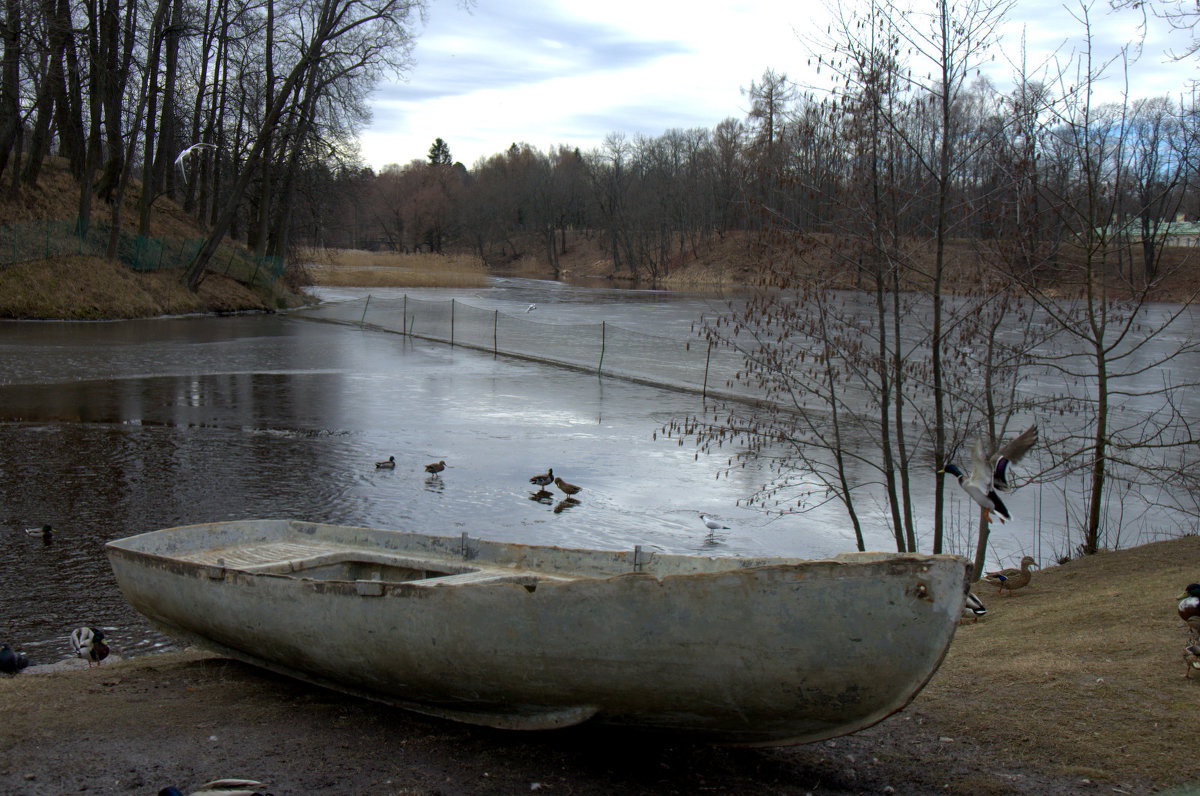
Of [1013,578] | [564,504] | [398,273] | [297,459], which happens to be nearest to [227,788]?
[1013,578]

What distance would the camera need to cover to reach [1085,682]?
513 cm

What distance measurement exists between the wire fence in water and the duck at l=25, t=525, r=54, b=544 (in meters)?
10.8

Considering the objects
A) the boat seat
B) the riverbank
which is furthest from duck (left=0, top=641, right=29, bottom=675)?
the boat seat

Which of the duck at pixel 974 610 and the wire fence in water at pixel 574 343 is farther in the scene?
the wire fence in water at pixel 574 343

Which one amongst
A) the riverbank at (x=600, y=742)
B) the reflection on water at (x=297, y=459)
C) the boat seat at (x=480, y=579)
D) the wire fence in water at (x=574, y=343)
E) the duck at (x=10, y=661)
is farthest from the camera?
the wire fence in water at (x=574, y=343)

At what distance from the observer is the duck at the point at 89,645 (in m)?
6.02

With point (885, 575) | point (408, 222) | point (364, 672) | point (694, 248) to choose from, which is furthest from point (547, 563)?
point (408, 222)

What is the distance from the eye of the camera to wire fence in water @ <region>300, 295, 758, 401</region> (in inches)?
870

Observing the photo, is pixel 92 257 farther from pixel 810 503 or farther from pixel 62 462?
pixel 810 503

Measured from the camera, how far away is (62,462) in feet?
38.2

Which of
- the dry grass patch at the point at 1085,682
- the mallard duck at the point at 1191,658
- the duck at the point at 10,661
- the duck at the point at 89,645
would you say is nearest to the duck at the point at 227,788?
the duck at the point at 89,645

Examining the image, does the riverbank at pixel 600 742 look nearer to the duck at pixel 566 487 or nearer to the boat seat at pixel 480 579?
the boat seat at pixel 480 579

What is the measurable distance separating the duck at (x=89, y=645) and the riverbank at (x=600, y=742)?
222mm

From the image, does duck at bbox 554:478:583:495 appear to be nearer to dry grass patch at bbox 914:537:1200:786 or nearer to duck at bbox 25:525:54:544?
dry grass patch at bbox 914:537:1200:786
